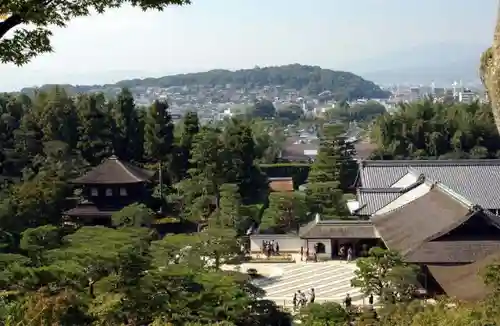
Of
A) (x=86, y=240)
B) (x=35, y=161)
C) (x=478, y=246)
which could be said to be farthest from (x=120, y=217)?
(x=478, y=246)

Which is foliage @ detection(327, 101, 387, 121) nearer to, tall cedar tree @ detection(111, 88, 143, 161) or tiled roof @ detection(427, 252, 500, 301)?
tall cedar tree @ detection(111, 88, 143, 161)

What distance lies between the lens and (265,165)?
42375 millimetres

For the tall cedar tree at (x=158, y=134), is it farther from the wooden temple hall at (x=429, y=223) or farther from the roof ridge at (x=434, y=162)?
the roof ridge at (x=434, y=162)

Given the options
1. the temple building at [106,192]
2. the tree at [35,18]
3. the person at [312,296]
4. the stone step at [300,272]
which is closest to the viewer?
the tree at [35,18]

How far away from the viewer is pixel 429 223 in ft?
62.0

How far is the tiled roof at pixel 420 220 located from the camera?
17.8 m

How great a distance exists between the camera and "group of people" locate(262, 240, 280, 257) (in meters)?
23.8

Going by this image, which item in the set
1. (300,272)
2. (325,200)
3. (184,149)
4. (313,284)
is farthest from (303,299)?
(184,149)

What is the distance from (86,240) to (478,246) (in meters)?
9.95

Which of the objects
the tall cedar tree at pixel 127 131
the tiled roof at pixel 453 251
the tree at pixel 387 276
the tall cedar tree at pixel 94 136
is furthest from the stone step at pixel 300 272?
the tall cedar tree at pixel 127 131

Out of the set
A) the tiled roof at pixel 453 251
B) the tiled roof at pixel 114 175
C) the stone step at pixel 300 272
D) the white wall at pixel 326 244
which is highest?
the tiled roof at pixel 114 175

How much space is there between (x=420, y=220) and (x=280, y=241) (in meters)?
6.23

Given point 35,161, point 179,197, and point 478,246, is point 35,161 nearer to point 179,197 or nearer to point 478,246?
point 179,197

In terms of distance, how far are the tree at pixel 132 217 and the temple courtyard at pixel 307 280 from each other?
3.95 meters
